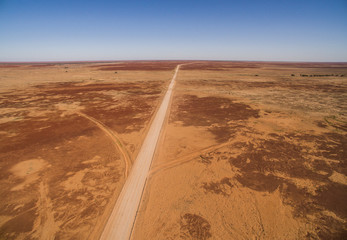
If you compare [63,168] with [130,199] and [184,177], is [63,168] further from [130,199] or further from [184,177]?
[184,177]

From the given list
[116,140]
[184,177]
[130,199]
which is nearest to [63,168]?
[116,140]

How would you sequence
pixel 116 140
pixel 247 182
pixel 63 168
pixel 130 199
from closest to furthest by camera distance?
1. pixel 130 199
2. pixel 247 182
3. pixel 63 168
4. pixel 116 140

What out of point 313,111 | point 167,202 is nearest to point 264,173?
point 167,202

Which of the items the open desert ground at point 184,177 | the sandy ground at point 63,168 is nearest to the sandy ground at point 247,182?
the open desert ground at point 184,177

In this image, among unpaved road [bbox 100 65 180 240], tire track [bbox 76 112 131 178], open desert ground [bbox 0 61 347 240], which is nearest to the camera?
unpaved road [bbox 100 65 180 240]

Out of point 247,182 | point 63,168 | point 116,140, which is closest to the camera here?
point 247,182

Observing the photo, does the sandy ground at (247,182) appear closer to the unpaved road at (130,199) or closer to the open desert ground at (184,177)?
the open desert ground at (184,177)

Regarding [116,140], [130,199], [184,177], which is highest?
[116,140]

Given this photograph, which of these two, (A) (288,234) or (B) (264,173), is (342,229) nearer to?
(A) (288,234)

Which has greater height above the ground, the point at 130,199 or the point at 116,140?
the point at 116,140

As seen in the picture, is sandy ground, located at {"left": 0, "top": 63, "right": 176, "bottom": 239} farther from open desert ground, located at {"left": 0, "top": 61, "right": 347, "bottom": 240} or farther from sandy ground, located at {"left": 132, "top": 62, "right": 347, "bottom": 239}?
sandy ground, located at {"left": 132, "top": 62, "right": 347, "bottom": 239}

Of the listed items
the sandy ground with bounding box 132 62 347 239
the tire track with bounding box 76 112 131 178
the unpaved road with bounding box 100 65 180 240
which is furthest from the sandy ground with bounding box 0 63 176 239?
the sandy ground with bounding box 132 62 347 239
